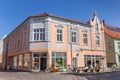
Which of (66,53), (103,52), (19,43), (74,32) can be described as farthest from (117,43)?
(19,43)

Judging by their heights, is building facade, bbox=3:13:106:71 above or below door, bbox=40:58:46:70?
above

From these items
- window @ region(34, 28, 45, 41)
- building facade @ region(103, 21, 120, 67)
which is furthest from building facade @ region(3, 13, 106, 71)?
building facade @ region(103, 21, 120, 67)

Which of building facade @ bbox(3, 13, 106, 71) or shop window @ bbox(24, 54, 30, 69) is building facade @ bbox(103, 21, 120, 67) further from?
shop window @ bbox(24, 54, 30, 69)

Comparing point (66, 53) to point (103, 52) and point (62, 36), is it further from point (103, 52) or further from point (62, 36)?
point (103, 52)

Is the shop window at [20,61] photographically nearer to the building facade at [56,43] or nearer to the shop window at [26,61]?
the building facade at [56,43]

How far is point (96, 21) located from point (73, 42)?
7.93 metres

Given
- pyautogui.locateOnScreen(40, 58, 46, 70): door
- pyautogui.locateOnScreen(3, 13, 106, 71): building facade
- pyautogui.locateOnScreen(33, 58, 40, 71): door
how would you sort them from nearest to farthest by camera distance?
pyautogui.locateOnScreen(33, 58, 40, 71): door
pyautogui.locateOnScreen(3, 13, 106, 71): building facade
pyautogui.locateOnScreen(40, 58, 46, 70): door

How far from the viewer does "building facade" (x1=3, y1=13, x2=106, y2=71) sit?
2347cm

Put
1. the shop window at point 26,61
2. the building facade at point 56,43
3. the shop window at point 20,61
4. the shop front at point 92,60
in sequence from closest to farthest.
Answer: the building facade at point 56,43 < the shop window at point 26,61 < the shop window at point 20,61 < the shop front at point 92,60

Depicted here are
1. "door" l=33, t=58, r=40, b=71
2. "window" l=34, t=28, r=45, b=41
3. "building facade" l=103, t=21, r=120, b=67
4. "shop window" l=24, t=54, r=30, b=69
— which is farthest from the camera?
"building facade" l=103, t=21, r=120, b=67

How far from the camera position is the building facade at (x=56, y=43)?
23469 millimetres

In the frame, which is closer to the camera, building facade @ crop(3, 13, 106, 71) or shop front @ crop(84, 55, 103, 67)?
building facade @ crop(3, 13, 106, 71)

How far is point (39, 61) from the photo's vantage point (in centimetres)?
2333

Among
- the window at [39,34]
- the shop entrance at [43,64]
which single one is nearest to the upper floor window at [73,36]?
the window at [39,34]
